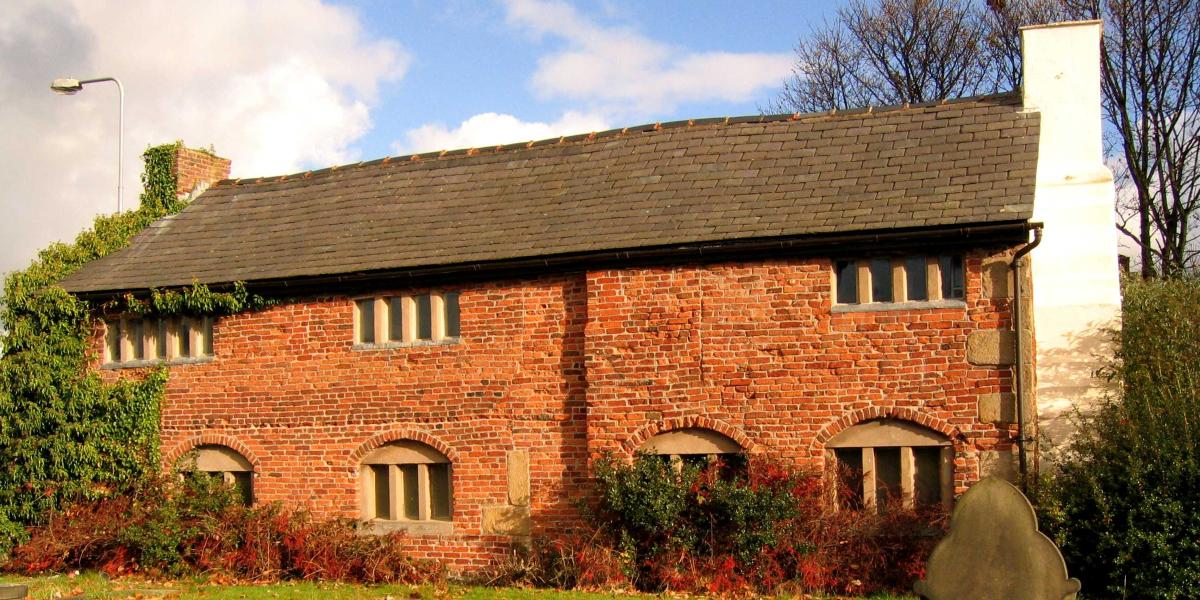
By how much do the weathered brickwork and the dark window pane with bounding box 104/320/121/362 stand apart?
324 mm

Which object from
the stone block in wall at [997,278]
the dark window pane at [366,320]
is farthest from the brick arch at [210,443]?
the stone block in wall at [997,278]

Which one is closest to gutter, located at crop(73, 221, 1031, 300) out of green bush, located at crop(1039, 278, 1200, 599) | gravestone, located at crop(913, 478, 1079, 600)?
green bush, located at crop(1039, 278, 1200, 599)

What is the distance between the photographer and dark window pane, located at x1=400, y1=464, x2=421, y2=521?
17.4 meters

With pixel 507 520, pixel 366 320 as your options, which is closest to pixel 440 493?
pixel 507 520

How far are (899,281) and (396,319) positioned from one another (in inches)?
284

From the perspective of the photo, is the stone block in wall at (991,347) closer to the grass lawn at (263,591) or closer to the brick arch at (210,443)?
the grass lawn at (263,591)

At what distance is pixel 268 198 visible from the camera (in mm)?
21234

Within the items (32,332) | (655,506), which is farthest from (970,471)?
(32,332)

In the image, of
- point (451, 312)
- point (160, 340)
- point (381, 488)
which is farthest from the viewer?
point (160, 340)

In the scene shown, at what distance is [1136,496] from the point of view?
1294 cm

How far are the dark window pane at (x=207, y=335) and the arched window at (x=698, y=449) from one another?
7.48 metres

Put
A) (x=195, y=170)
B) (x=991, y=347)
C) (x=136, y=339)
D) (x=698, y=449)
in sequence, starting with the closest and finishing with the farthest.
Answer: (x=991, y=347) < (x=698, y=449) < (x=136, y=339) < (x=195, y=170)

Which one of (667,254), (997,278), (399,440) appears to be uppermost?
(667,254)

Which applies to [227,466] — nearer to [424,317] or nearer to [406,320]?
[406,320]
